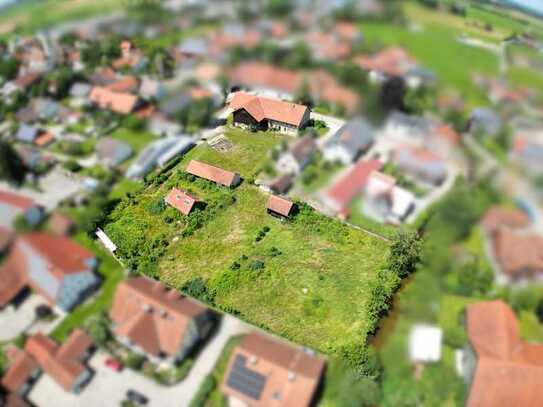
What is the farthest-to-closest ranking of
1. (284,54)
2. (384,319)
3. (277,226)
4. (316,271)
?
1. (277,226)
2. (316,271)
3. (384,319)
4. (284,54)

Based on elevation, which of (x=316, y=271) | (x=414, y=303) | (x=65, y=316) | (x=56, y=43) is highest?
(x=56, y=43)

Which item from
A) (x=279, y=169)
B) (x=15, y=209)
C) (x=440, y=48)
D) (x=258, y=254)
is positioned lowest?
(x=258, y=254)

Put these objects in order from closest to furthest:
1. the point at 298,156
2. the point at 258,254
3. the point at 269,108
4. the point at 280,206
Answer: the point at 298,156 → the point at 269,108 → the point at 258,254 → the point at 280,206

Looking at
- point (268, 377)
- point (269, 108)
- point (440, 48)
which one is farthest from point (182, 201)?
point (440, 48)

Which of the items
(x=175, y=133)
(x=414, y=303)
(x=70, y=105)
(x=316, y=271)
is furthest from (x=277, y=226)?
(x=70, y=105)

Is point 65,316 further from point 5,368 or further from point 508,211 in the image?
point 508,211

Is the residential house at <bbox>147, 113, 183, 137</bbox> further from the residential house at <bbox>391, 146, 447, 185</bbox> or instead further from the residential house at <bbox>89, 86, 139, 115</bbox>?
the residential house at <bbox>391, 146, 447, 185</bbox>

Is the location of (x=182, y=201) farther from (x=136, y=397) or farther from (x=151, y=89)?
(x=151, y=89)

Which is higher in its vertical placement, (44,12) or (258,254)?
(44,12)
